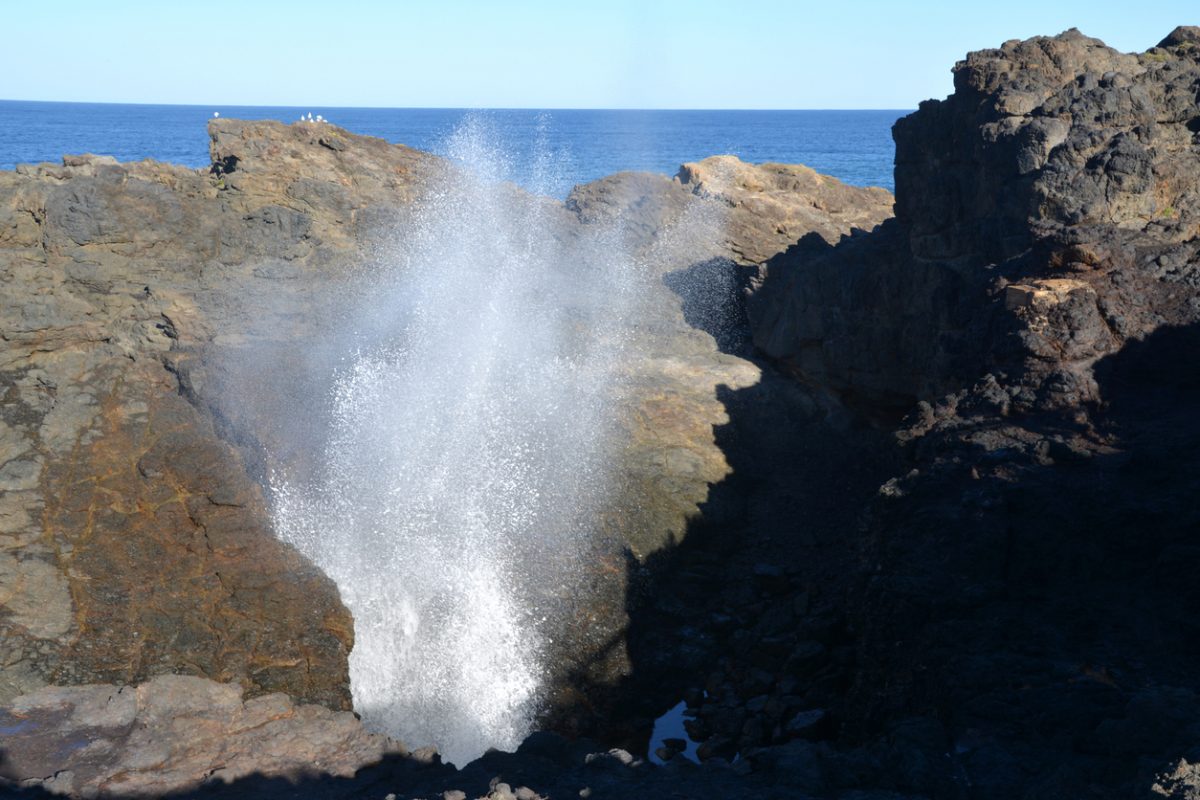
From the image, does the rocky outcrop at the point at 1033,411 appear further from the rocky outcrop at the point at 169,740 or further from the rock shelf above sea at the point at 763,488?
the rocky outcrop at the point at 169,740

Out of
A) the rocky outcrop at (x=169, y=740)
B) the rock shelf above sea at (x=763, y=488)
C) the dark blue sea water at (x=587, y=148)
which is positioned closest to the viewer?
the rock shelf above sea at (x=763, y=488)

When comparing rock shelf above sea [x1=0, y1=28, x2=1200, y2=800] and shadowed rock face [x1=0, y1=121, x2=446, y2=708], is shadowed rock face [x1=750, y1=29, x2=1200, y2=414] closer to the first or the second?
rock shelf above sea [x1=0, y1=28, x2=1200, y2=800]

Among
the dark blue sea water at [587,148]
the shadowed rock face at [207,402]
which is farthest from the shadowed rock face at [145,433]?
the dark blue sea water at [587,148]

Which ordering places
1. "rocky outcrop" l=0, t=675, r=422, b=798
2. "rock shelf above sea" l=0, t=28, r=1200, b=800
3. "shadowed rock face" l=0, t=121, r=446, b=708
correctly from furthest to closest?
"shadowed rock face" l=0, t=121, r=446, b=708 → "rocky outcrop" l=0, t=675, r=422, b=798 → "rock shelf above sea" l=0, t=28, r=1200, b=800

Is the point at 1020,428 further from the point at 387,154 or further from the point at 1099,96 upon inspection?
the point at 387,154

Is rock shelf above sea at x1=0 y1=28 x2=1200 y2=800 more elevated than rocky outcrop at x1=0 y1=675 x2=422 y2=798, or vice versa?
rock shelf above sea at x1=0 y1=28 x2=1200 y2=800

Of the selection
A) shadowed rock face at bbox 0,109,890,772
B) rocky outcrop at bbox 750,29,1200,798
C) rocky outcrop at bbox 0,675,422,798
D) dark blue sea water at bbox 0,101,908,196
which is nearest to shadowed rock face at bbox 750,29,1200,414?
rocky outcrop at bbox 750,29,1200,798

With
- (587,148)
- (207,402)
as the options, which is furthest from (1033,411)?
(587,148)

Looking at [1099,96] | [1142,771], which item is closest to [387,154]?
[1099,96]

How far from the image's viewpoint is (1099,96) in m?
10.9

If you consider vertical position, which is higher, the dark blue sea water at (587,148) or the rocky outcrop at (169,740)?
the dark blue sea water at (587,148)

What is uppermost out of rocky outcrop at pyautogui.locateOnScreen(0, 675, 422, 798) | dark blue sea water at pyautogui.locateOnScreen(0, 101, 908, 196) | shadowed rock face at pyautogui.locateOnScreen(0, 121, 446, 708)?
dark blue sea water at pyautogui.locateOnScreen(0, 101, 908, 196)

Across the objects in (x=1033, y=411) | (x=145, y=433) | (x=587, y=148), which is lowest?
(x=145, y=433)

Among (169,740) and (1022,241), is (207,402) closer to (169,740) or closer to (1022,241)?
(169,740)
